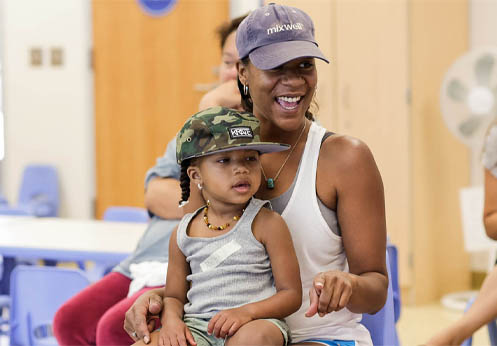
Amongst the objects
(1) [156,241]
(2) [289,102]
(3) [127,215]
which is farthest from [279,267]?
(3) [127,215]

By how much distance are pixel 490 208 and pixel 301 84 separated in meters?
0.82

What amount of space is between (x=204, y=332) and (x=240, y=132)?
43 centimetres

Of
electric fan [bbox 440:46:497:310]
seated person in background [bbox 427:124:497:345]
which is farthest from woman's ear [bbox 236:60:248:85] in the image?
electric fan [bbox 440:46:497:310]

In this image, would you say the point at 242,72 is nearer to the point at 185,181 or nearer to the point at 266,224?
the point at 185,181

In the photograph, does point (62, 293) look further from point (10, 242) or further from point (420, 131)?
point (420, 131)

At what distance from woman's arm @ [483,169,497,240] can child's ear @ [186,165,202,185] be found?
87cm

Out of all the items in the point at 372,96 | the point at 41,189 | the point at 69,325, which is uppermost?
the point at 372,96

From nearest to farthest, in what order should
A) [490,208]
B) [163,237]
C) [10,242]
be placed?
1. [490,208]
2. [163,237]
3. [10,242]

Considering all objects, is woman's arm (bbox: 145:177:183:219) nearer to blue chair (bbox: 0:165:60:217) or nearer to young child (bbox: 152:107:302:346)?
young child (bbox: 152:107:302:346)

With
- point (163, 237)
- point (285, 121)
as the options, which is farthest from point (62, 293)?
point (285, 121)

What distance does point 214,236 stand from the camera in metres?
1.58

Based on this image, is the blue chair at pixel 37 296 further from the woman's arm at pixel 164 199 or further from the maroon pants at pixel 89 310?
the woman's arm at pixel 164 199

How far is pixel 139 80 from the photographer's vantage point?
263 inches

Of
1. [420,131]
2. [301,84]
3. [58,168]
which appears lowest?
[58,168]
